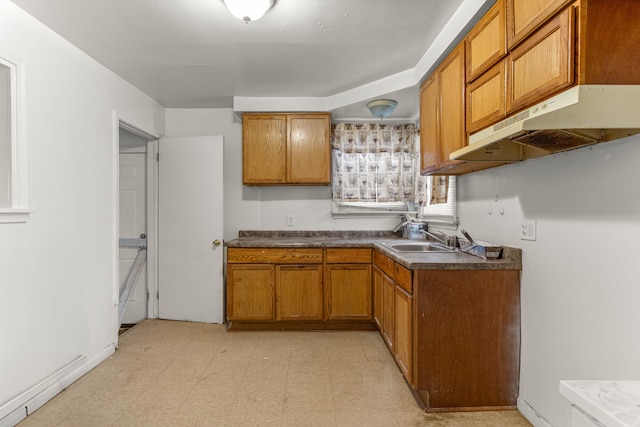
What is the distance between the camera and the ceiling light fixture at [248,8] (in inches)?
72.4

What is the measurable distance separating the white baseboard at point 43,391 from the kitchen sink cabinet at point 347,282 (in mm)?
1984

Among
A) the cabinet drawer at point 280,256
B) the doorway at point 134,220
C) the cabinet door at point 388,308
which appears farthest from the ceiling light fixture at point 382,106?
the doorway at point 134,220

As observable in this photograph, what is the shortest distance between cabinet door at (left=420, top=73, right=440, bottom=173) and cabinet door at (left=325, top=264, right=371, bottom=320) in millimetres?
1161

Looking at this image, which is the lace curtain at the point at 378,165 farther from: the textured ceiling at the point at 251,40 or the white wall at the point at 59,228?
the white wall at the point at 59,228

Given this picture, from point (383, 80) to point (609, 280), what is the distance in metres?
2.29

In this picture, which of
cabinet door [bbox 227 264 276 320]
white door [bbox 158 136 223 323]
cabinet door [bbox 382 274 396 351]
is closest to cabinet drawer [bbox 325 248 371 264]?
cabinet door [bbox 382 274 396 351]

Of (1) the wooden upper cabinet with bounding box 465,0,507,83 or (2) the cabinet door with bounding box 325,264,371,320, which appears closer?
(1) the wooden upper cabinet with bounding box 465,0,507,83

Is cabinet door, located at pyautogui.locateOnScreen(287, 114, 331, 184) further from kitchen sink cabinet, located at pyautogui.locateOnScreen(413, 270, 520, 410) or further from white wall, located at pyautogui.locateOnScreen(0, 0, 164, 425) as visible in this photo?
kitchen sink cabinet, located at pyautogui.locateOnScreen(413, 270, 520, 410)

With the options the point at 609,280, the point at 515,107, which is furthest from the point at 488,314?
the point at 515,107

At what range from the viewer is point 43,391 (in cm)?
211

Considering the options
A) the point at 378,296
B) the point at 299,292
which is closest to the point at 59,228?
the point at 299,292

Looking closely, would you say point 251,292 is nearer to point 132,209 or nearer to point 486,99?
point 132,209

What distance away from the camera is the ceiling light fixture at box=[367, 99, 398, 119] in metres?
3.19

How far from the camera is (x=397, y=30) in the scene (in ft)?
7.40
